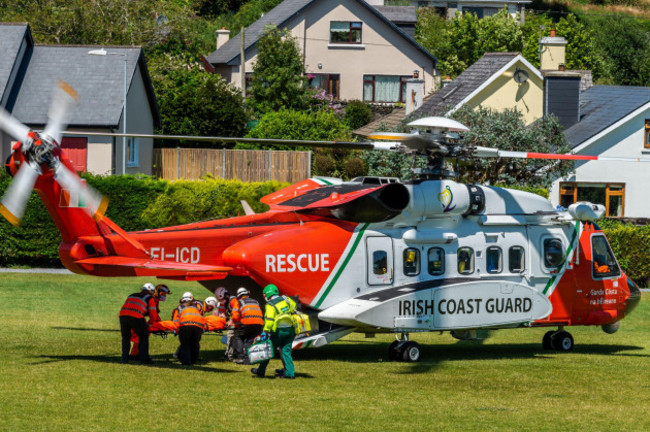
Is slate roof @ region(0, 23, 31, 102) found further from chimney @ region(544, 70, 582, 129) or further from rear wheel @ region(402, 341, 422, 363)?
rear wheel @ region(402, 341, 422, 363)

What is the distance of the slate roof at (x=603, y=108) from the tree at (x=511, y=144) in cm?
166

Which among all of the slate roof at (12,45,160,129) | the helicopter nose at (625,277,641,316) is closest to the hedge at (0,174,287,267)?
the slate roof at (12,45,160,129)

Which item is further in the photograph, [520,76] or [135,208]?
[520,76]

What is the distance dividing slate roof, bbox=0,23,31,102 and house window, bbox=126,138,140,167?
6032mm

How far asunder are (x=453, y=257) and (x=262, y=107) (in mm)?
42993

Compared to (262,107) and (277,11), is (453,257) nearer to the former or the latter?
(262,107)

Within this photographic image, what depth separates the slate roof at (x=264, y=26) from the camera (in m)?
69.5

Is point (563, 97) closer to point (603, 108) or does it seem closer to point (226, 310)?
point (603, 108)

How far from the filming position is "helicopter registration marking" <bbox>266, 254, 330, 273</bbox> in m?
20.7

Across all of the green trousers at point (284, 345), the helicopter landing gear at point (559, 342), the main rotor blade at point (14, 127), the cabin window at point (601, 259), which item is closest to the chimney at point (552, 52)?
the cabin window at point (601, 259)

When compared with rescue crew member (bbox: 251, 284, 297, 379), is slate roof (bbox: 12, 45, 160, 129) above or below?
above

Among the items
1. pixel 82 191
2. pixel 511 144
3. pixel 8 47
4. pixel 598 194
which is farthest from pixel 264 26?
pixel 82 191

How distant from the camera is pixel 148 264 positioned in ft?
63.3

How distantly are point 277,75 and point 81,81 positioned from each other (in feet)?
62.2
